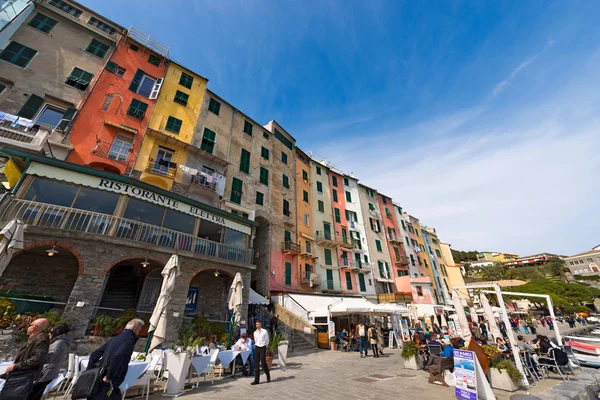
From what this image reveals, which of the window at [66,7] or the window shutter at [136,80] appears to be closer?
the window at [66,7]

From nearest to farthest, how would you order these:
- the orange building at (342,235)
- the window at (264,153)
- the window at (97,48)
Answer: the window at (97,48), the window at (264,153), the orange building at (342,235)

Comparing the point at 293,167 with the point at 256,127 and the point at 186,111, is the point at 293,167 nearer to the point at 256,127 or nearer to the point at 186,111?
the point at 256,127

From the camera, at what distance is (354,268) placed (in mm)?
25984

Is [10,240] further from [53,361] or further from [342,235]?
[342,235]

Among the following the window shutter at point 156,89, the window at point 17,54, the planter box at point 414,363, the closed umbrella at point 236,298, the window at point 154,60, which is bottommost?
the planter box at point 414,363

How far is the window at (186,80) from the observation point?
64.8ft

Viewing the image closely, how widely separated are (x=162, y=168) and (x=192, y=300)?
8.77 meters

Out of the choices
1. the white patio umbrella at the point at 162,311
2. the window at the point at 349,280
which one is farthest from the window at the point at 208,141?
the window at the point at 349,280

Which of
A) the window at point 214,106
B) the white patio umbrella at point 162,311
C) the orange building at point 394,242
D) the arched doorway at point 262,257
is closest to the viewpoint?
the white patio umbrella at point 162,311

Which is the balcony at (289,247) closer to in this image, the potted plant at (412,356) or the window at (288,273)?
the window at (288,273)

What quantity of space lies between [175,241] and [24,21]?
1706 centimetres

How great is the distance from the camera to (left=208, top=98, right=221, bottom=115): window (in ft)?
68.0

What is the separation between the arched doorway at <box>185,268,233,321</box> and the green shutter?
9.80m

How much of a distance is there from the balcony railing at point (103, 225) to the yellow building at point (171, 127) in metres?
5.51
